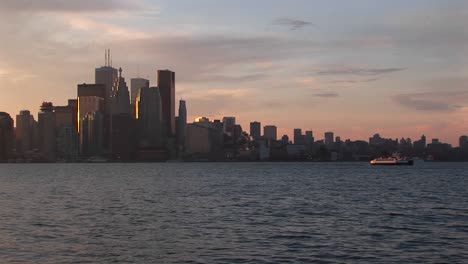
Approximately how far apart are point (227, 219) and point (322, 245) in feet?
60.4

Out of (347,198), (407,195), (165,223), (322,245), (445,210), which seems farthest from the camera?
(407,195)

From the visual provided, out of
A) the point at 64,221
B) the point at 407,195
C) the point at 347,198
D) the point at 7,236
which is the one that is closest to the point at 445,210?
the point at 347,198

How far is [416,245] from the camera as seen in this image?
48.0 meters

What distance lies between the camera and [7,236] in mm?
52438

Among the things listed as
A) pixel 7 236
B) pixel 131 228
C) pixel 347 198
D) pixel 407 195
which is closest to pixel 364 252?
pixel 131 228

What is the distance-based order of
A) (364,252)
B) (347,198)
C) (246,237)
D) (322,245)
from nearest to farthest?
(364,252)
(322,245)
(246,237)
(347,198)

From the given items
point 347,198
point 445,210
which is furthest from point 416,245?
point 347,198

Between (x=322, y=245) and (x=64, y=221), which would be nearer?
(x=322, y=245)

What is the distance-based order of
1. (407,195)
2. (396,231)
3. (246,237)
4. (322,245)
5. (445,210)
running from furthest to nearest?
(407,195) → (445,210) → (396,231) → (246,237) → (322,245)

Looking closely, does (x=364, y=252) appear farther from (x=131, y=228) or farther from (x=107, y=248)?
(x=131, y=228)

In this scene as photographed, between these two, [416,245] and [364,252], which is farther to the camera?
[416,245]

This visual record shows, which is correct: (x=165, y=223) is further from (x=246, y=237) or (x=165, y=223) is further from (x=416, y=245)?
(x=416, y=245)

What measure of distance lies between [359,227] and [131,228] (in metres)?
19.6

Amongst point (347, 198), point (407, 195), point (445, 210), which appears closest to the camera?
point (445, 210)
